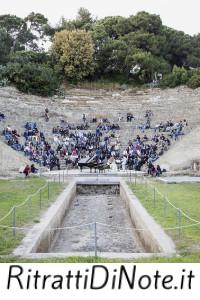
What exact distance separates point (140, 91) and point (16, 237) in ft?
143

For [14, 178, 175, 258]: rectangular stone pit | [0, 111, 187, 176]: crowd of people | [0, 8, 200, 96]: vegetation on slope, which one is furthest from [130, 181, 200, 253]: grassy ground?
[0, 8, 200, 96]: vegetation on slope

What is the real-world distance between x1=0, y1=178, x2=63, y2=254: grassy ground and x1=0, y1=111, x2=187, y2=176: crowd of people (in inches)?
245

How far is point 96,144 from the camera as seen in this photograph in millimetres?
40031

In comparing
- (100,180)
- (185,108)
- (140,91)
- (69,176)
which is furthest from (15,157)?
(140,91)

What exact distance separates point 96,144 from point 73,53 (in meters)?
19.5

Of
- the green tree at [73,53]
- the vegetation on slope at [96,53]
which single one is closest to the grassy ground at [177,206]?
the vegetation on slope at [96,53]

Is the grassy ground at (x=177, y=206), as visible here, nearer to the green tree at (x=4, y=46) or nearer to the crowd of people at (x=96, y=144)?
the crowd of people at (x=96, y=144)

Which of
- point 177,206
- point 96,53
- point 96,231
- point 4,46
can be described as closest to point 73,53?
point 96,53

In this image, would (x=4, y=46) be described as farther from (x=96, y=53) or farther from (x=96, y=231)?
(x=96, y=231)

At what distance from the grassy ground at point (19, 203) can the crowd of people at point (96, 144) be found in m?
6.23

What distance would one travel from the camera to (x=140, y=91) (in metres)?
55.4

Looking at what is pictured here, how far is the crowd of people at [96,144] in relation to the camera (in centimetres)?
3547

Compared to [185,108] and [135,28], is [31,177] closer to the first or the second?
[185,108]

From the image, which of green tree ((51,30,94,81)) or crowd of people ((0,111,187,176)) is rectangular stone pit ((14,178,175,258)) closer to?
crowd of people ((0,111,187,176))
